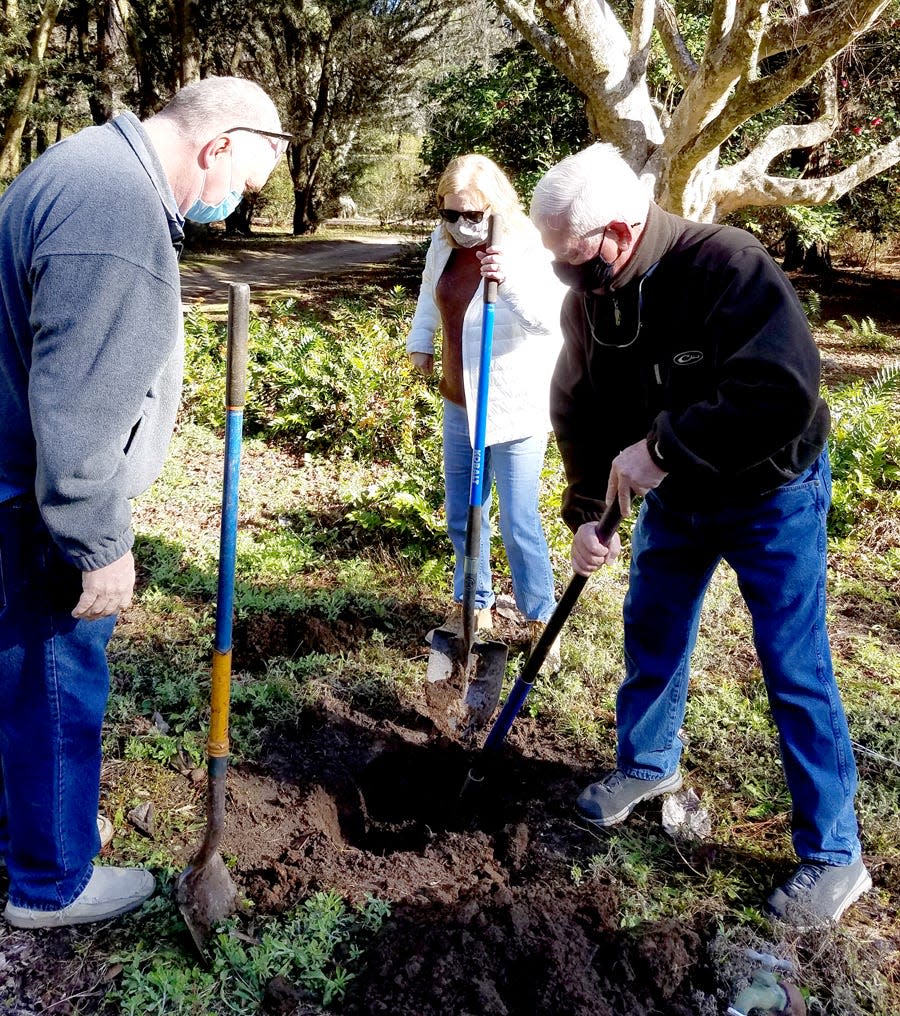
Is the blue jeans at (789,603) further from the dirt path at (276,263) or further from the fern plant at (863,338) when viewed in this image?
the dirt path at (276,263)

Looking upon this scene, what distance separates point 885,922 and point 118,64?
24.1m

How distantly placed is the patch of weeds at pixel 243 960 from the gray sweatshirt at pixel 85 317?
3.95 feet

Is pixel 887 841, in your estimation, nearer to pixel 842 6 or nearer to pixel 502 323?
pixel 502 323

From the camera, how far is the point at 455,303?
12.7ft

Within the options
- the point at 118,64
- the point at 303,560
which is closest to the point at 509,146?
the point at 303,560

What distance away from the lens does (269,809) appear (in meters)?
3.03

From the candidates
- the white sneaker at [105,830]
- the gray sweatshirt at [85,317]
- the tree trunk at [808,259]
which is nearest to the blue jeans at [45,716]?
the gray sweatshirt at [85,317]

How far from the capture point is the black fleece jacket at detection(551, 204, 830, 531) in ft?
7.08

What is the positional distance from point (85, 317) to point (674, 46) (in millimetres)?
7861

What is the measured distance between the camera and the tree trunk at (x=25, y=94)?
16219 mm

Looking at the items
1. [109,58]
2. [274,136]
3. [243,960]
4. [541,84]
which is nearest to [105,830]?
[243,960]

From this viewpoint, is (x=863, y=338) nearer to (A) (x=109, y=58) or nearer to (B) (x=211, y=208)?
(B) (x=211, y=208)

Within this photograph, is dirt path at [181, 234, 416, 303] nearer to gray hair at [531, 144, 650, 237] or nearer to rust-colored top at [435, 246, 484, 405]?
rust-colored top at [435, 246, 484, 405]

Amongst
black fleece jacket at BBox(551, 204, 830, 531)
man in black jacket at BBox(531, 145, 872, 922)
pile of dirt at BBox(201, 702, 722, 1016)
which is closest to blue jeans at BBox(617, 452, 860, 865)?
man in black jacket at BBox(531, 145, 872, 922)
